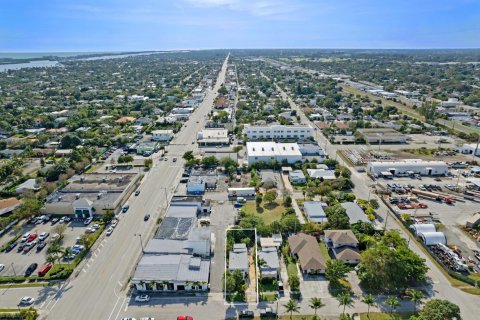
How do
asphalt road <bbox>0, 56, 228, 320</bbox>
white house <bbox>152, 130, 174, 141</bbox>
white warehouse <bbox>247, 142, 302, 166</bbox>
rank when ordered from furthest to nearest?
1. white house <bbox>152, 130, 174, 141</bbox>
2. white warehouse <bbox>247, 142, 302, 166</bbox>
3. asphalt road <bbox>0, 56, 228, 320</bbox>

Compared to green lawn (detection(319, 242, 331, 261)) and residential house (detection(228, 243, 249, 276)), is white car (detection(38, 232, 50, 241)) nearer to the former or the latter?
residential house (detection(228, 243, 249, 276))

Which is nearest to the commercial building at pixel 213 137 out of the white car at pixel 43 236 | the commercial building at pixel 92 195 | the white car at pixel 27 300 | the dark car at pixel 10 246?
the commercial building at pixel 92 195

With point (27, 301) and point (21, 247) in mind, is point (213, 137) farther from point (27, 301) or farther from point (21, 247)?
point (27, 301)

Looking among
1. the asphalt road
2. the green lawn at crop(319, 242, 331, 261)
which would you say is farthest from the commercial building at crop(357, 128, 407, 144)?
the asphalt road

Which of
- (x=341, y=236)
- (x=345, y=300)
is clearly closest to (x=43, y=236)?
(x=345, y=300)

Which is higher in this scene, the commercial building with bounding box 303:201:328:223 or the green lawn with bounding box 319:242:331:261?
the commercial building with bounding box 303:201:328:223
